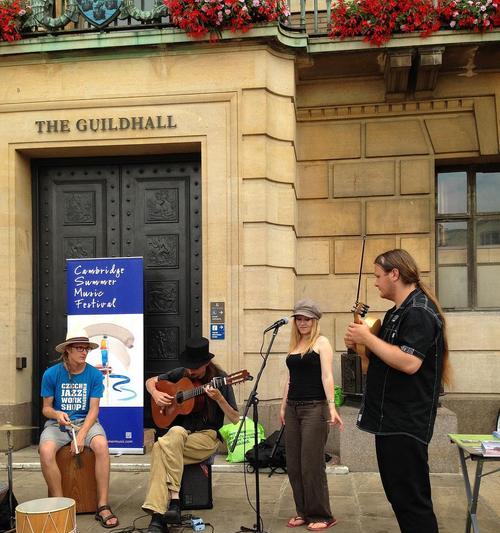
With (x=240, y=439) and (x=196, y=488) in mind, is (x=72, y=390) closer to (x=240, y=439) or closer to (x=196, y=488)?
(x=196, y=488)

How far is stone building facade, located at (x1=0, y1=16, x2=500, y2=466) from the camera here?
811cm

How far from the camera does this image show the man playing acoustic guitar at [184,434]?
521 cm

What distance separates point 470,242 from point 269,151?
331 cm

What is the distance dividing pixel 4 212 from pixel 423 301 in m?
6.48

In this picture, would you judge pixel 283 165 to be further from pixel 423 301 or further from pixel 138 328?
pixel 423 301

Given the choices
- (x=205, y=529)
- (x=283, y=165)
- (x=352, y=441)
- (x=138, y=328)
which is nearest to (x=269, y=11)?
(x=283, y=165)

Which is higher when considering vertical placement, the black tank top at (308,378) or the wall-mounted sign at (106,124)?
the wall-mounted sign at (106,124)

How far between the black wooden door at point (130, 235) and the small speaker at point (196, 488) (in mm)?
3032

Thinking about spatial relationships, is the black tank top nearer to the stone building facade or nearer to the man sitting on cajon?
the man sitting on cajon

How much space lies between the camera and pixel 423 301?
385cm

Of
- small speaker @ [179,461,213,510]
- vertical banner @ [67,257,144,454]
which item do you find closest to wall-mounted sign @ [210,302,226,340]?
vertical banner @ [67,257,144,454]

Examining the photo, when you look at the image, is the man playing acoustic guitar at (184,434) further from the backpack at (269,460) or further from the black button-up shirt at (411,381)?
the black button-up shirt at (411,381)

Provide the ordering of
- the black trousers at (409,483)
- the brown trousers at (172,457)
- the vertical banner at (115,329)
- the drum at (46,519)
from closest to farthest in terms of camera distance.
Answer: the black trousers at (409,483), the drum at (46,519), the brown trousers at (172,457), the vertical banner at (115,329)

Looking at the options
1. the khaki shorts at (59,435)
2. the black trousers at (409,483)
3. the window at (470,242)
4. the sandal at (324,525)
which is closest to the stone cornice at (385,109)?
the window at (470,242)
